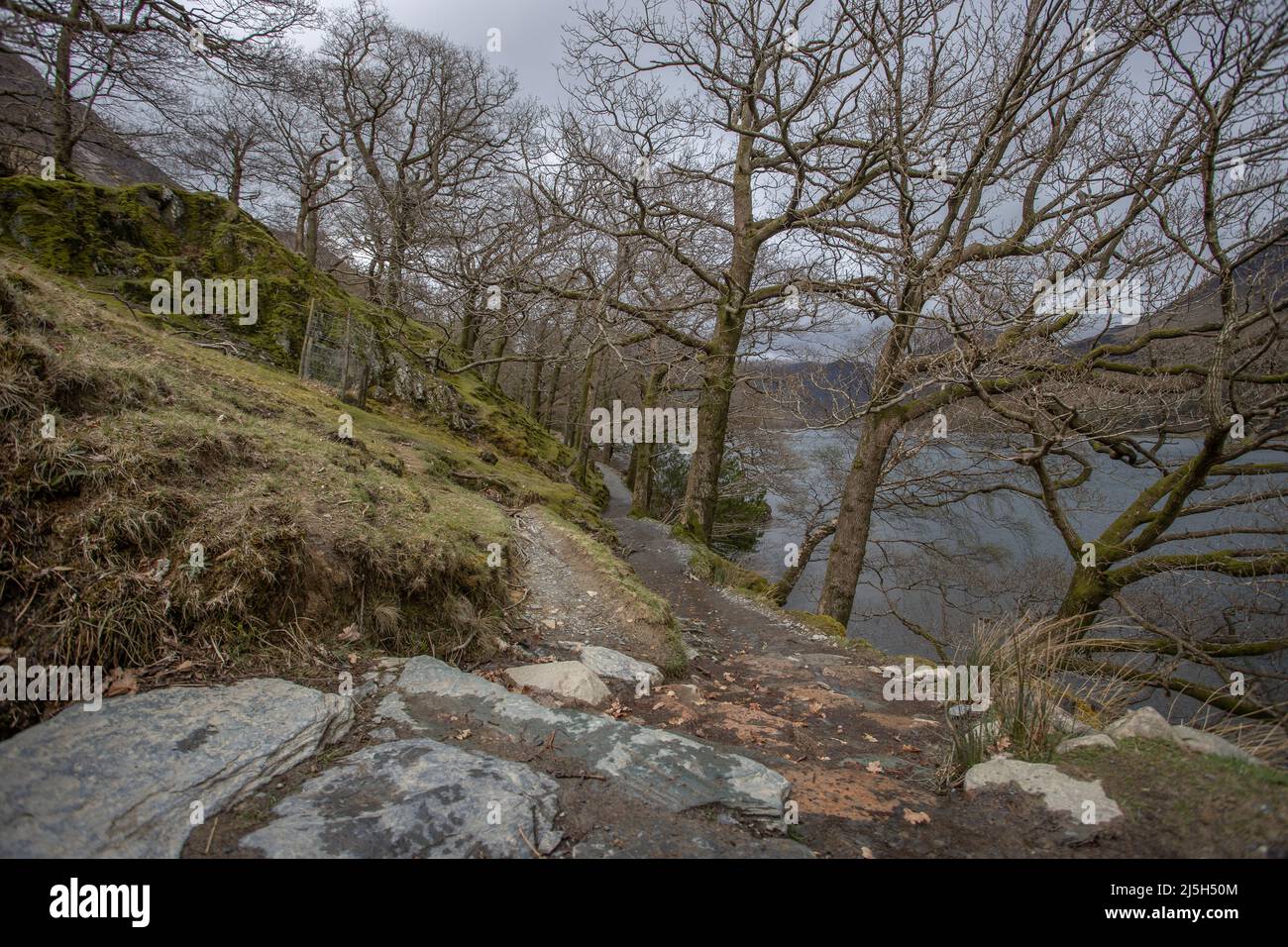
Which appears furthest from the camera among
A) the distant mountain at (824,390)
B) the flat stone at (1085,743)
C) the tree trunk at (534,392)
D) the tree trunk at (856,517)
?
the tree trunk at (534,392)

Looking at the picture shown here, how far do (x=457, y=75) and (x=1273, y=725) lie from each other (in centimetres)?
2504

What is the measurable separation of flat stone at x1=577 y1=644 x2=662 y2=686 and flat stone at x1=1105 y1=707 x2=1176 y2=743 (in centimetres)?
279

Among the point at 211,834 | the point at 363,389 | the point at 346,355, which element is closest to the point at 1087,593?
the point at 211,834

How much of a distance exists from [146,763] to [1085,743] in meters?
3.77

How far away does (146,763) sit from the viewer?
78.7 inches

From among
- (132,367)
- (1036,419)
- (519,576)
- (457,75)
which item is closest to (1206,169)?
(1036,419)

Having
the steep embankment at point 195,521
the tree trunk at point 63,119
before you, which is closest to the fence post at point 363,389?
the steep embankment at point 195,521

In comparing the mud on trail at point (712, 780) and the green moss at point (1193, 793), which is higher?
the green moss at point (1193, 793)

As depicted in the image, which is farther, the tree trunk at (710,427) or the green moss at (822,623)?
the tree trunk at (710,427)

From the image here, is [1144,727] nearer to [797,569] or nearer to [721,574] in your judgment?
[721,574]

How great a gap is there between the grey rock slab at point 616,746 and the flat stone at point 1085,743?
4.32 ft

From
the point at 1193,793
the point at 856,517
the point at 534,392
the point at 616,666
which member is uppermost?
the point at 534,392

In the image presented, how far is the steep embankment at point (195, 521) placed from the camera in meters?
2.59

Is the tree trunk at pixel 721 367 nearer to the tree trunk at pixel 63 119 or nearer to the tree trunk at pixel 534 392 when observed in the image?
the tree trunk at pixel 63 119
